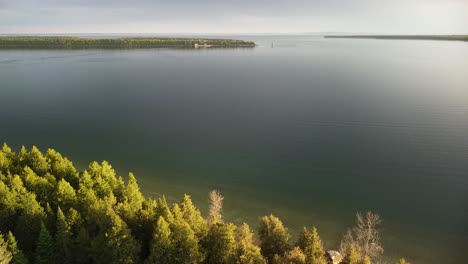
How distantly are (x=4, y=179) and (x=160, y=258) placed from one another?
19716 millimetres

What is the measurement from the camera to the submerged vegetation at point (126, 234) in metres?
27.1

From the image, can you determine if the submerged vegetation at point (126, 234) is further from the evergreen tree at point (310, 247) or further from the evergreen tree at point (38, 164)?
the evergreen tree at point (38, 164)

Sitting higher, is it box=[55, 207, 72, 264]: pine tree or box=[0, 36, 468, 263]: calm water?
box=[0, 36, 468, 263]: calm water

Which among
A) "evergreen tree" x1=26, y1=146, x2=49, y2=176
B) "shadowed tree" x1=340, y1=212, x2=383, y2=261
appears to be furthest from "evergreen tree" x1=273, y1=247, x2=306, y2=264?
"evergreen tree" x1=26, y1=146, x2=49, y2=176

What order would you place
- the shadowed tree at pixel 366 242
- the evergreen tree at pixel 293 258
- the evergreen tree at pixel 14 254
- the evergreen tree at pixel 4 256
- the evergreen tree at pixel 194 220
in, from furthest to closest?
the shadowed tree at pixel 366 242, the evergreen tree at pixel 194 220, the evergreen tree at pixel 14 254, the evergreen tree at pixel 293 258, the evergreen tree at pixel 4 256

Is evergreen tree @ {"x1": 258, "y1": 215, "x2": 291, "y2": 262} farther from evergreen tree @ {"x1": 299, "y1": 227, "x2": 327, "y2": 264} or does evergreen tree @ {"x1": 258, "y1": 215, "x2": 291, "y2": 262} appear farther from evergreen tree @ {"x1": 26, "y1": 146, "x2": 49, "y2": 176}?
evergreen tree @ {"x1": 26, "y1": 146, "x2": 49, "y2": 176}

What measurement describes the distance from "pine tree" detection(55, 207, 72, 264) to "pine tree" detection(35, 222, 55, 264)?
54cm

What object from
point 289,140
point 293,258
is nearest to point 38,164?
point 293,258

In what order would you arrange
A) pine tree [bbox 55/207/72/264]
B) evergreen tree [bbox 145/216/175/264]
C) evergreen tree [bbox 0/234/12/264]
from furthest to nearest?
pine tree [bbox 55/207/72/264], evergreen tree [bbox 145/216/175/264], evergreen tree [bbox 0/234/12/264]

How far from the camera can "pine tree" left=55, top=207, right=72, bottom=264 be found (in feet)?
93.1

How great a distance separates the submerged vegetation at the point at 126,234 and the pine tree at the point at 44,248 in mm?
70

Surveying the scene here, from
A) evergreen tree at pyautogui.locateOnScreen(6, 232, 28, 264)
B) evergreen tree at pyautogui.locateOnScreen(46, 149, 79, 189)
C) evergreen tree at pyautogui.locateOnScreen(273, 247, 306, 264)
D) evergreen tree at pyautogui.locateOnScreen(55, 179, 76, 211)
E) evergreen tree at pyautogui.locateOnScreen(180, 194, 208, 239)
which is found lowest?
evergreen tree at pyautogui.locateOnScreen(6, 232, 28, 264)

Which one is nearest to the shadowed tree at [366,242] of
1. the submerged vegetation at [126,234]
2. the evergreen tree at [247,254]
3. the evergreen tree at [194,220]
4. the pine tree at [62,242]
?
the submerged vegetation at [126,234]

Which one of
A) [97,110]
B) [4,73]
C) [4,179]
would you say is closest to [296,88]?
[97,110]
